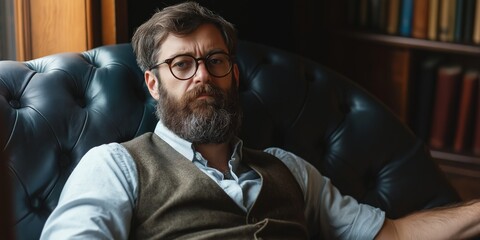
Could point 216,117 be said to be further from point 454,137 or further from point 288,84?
point 454,137

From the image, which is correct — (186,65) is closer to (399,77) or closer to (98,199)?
(98,199)

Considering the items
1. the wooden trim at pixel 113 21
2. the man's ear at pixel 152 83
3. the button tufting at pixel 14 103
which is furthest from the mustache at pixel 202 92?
the wooden trim at pixel 113 21

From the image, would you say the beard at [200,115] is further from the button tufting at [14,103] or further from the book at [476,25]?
the book at [476,25]

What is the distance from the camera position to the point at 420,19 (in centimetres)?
280

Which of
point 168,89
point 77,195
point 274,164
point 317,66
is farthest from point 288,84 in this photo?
point 77,195

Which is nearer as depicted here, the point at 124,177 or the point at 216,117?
the point at 124,177

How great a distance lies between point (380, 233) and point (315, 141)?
1.04 feet

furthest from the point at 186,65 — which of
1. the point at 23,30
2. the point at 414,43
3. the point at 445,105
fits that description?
the point at 445,105

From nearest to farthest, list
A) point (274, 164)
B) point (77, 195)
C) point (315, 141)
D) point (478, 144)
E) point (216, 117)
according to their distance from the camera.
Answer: point (77, 195) → point (216, 117) → point (274, 164) → point (315, 141) → point (478, 144)

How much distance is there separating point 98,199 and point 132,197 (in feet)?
0.27

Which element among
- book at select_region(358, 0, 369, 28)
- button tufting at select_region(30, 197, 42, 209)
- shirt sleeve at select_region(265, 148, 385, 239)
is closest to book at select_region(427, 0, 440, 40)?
book at select_region(358, 0, 369, 28)

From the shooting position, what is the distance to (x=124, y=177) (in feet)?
4.58

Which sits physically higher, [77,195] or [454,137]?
[77,195]

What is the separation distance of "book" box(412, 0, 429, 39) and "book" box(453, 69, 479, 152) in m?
0.24
